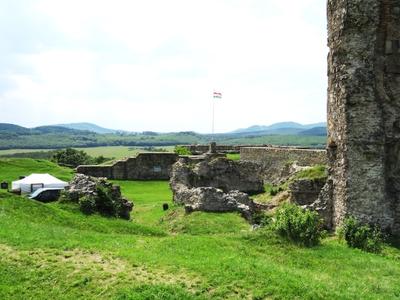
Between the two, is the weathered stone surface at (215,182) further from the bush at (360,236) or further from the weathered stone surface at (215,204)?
the bush at (360,236)

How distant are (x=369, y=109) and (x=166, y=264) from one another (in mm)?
9661

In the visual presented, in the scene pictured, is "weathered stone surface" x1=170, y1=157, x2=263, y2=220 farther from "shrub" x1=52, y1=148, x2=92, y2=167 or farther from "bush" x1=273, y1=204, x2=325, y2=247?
"shrub" x1=52, y1=148, x2=92, y2=167

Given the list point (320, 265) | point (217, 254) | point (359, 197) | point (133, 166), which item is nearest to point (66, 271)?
point (217, 254)

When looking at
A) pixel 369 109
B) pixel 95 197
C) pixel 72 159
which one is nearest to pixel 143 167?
pixel 95 197

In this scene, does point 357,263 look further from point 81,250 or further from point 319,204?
A: point 81,250

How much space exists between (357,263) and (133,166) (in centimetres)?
3158

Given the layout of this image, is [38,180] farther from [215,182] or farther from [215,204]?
[215,204]

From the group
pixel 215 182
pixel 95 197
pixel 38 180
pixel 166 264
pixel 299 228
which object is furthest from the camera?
pixel 215 182

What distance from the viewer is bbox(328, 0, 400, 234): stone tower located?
60.4 ft

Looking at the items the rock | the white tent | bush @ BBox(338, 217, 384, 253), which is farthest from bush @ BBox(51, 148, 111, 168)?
bush @ BBox(338, 217, 384, 253)

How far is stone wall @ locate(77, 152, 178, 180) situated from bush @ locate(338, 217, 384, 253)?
28.4 m

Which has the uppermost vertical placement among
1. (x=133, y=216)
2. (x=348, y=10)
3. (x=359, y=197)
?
(x=348, y=10)

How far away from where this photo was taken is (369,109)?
18.4m

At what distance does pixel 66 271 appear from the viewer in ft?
42.1
